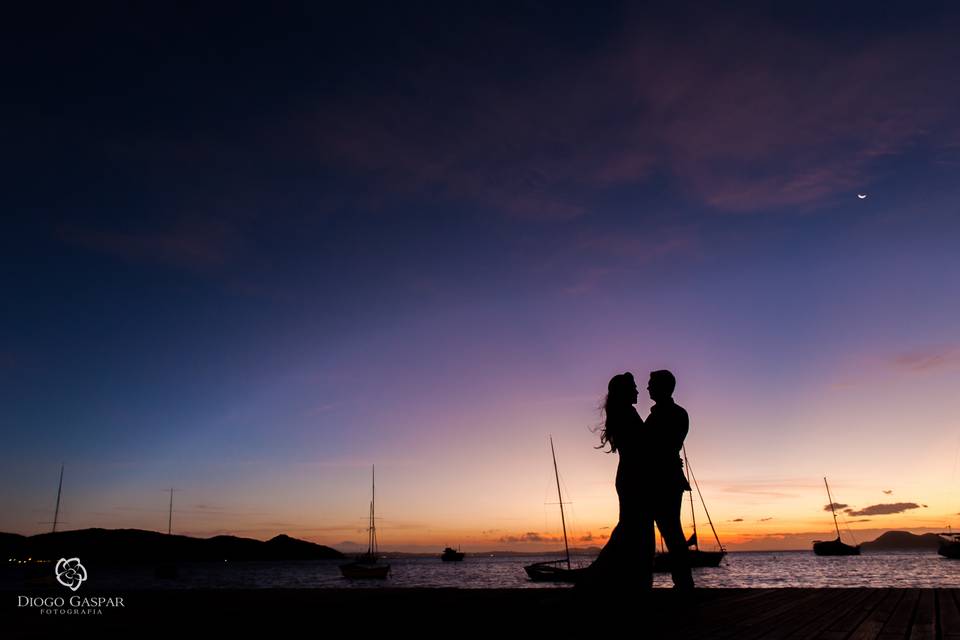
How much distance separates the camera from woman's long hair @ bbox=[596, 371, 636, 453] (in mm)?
7512

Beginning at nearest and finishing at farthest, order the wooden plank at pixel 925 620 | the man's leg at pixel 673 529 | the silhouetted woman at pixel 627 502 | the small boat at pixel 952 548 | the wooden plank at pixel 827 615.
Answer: the wooden plank at pixel 925 620 < the wooden plank at pixel 827 615 < the silhouetted woman at pixel 627 502 < the man's leg at pixel 673 529 < the small boat at pixel 952 548

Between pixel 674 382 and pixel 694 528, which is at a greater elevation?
pixel 674 382

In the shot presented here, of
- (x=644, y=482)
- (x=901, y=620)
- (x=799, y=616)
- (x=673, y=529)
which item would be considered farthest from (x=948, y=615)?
(x=644, y=482)

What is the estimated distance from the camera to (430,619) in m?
6.22

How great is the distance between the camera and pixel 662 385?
7695 mm

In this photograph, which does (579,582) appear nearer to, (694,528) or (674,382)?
(674,382)

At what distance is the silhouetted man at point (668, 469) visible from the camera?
7133mm

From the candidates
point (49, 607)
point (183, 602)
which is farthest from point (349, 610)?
point (49, 607)

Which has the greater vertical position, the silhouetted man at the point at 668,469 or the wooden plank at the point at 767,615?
the silhouetted man at the point at 668,469

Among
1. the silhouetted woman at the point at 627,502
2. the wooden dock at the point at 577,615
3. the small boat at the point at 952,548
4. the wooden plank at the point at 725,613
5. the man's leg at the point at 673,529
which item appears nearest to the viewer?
the wooden plank at the point at 725,613

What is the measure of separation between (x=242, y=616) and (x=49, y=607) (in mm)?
2995

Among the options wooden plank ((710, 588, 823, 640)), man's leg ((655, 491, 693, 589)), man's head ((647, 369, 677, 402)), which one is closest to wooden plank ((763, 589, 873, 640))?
wooden plank ((710, 588, 823, 640))

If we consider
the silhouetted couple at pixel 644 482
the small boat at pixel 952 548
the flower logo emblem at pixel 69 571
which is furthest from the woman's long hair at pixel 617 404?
the small boat at pixel 952 548

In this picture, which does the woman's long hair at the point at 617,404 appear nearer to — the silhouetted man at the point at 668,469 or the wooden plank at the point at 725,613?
the silhouetted man at the point at 668,469
